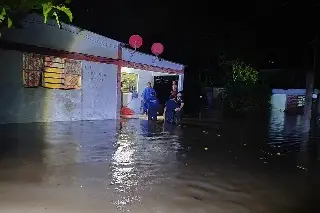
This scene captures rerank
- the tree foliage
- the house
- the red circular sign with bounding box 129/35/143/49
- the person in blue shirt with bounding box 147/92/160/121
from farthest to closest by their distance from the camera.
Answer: the tree foliage
the person in blue shirt with bounding box 147/92/160/121
the red circular sign with bounding box 129/35/143/49
the house

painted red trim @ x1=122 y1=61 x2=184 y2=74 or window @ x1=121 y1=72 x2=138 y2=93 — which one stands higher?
painted red trim @ x1=122 y1=61 x2=184 y2=74

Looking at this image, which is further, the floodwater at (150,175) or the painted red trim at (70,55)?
the painted red trim at (70,55)

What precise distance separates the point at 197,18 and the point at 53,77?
14417mm

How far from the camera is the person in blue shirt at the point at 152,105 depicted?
16362mm

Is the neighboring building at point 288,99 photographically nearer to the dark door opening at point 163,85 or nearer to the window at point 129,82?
the dark door opening at point 163,85

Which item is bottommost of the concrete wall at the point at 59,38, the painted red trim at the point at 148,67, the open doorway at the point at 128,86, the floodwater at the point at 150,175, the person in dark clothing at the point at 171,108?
the floodwater at the point at 150,175

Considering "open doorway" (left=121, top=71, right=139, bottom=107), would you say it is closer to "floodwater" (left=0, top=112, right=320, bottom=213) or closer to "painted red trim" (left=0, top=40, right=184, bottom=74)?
"painted red trim" (left=0, top=40, right=184, bottom=74)

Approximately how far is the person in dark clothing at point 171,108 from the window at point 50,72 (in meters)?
4.23

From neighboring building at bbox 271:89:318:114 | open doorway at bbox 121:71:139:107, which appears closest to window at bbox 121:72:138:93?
open doorway at bbox 121:71:139:107

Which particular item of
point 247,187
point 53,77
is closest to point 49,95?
point 53,77

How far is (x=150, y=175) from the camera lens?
21.0 ft

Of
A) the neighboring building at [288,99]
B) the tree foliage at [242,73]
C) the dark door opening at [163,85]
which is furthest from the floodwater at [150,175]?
the neighboring building at [288,99]

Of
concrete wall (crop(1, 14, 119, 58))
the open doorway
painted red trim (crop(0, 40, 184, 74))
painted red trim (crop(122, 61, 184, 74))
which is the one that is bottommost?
the open doorway

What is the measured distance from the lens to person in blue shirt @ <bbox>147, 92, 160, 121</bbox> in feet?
53.7
